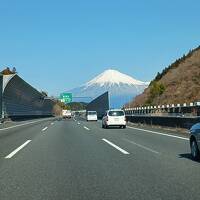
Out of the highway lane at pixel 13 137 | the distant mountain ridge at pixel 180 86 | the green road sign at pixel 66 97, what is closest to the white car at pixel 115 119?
the highway lane at pixel 13 137

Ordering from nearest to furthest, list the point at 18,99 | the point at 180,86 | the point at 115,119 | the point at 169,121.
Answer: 1. the point at 169,121
2. the point at 115,119
3. the point at 18,99
4. the point at 180,86

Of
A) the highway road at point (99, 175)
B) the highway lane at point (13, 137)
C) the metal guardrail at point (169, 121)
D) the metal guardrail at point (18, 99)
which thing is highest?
the metal guardrail at point (18, 99)

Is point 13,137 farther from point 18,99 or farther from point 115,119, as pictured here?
point 18,99

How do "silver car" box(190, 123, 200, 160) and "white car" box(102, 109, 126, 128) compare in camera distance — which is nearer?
"silver car" box(190, 123, 200, 160)

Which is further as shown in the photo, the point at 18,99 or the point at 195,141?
the point at 18,99

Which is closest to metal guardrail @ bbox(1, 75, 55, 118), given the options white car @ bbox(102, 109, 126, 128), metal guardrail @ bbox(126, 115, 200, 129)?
metal guardrail @ bbox(126, 115, 200, 129)

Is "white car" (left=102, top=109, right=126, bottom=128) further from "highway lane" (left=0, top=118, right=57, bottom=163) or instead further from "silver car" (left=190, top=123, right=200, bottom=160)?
"silver car" (left=190, top=123, right=200, bottom=160)

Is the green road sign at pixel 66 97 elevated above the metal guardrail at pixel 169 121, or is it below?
above

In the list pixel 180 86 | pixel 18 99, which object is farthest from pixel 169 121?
pixel 180 86

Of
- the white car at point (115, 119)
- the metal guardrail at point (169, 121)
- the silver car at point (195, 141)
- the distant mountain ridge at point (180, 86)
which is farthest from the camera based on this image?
the distant mountain ridge at point (180, 86)

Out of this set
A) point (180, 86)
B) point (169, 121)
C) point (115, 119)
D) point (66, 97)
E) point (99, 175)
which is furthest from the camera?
point (66, 97)

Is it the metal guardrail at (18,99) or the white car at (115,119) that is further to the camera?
the metal guardrail at (18,99)

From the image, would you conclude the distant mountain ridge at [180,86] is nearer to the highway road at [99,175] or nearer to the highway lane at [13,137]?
the highway lane at [13,137]

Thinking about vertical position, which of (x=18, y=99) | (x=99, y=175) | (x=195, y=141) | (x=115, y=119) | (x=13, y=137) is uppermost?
(x=18, y=99)
